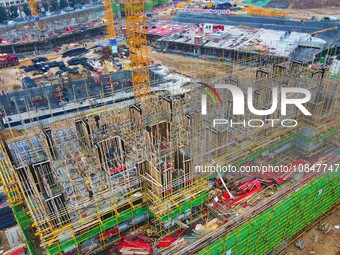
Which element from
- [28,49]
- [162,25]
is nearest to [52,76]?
[28,49]

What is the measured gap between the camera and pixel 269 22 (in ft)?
204

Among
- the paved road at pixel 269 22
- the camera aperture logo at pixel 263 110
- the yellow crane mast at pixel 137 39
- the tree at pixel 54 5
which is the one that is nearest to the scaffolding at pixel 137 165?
the camera aperture logo at pixel 263 110

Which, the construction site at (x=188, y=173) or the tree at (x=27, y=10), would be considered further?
the tree at (x=27, y=10)

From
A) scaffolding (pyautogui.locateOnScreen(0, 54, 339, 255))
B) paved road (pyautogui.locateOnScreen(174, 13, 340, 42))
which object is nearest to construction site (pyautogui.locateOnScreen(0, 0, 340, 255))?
scaffolding (pyautogui.locateOnScreen(0, 54, 339, 255))

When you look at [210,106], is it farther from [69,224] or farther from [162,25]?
[162,25]

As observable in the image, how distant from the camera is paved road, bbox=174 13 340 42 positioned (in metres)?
54.7

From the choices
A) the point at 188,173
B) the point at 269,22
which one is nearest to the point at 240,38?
the point at 269,22

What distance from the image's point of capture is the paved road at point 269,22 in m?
54.7

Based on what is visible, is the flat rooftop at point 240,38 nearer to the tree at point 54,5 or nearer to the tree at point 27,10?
the tree at point 54,5

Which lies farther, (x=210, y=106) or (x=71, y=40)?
(x=71, y=40)

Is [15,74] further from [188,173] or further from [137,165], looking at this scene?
[188,173]

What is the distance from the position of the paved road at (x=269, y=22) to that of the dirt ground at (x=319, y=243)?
42.1 meters

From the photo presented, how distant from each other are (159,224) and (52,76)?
120ft

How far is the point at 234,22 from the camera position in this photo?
65.2 m
